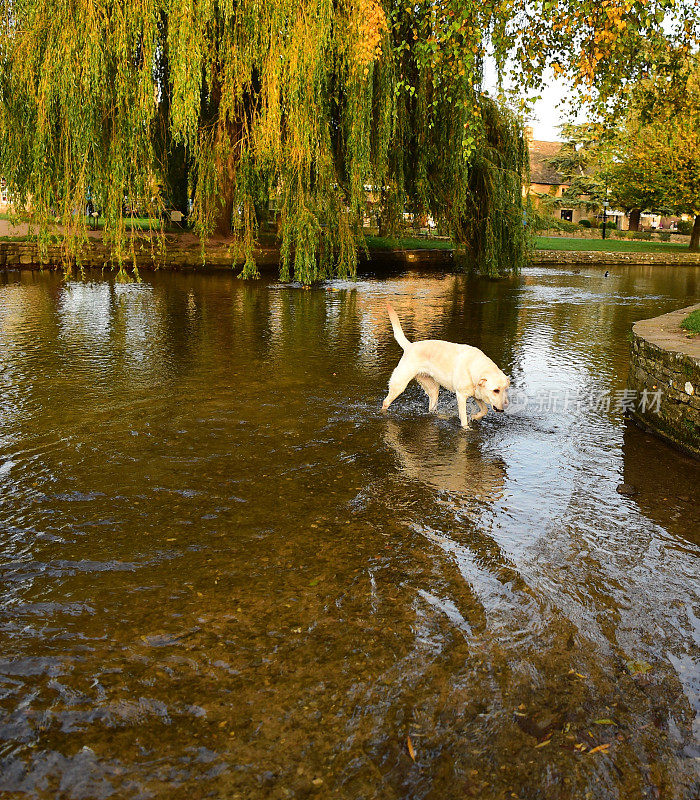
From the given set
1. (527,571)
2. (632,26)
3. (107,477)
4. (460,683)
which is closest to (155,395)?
(107,477)

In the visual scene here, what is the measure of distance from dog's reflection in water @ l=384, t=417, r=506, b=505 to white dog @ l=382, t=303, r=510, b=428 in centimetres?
32

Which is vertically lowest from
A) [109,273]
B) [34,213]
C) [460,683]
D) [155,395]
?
[460,683]

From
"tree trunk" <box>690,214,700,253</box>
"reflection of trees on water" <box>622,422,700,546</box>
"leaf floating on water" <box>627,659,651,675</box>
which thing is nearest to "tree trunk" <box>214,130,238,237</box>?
"reflection of trees on water" <box>622,422,700,546</box>

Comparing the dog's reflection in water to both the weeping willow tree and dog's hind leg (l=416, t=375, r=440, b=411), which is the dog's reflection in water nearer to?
dog's hind leg (l=416, t=375, r=440, b=411)

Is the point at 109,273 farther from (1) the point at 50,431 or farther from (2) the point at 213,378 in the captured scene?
(1) the point at 50,431

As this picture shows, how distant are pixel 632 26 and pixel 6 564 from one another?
30.3 feet

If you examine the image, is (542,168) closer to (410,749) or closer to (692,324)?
(692,324)

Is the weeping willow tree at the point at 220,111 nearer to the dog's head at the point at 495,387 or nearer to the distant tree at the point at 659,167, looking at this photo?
the dog's head at the point at 495,387

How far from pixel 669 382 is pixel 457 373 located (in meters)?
1.90

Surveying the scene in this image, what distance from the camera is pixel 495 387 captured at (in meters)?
6.39

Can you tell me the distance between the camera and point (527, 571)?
14.0 ft

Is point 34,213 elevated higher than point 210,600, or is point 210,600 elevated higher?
point 34,213

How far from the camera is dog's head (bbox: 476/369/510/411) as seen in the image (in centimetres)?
640

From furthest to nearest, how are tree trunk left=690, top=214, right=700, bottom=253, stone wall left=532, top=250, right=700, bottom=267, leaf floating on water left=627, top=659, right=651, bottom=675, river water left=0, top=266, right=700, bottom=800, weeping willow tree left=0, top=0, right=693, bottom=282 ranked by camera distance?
tree trunk left=690, top=214, right=700, bottom=253 → stone wall left=532, top=250, right=700, bottom=267 → weeping willow tree left=0, top=0, right=693, bottom=282 → leaf floating on water left=627, top=659, right=651, bottom=675 → river water left=0, top=266, right=700, bottom=800
